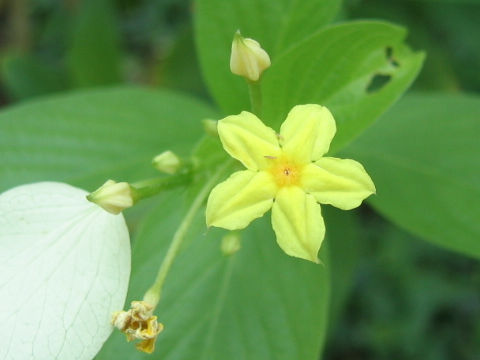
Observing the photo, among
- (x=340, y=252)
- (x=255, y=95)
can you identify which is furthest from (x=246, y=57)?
(x=340, y=252)

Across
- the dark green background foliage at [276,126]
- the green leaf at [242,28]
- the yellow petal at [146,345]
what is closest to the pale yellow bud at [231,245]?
the dark green background foliage at [276,126]

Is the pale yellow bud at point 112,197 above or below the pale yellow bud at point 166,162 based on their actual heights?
below

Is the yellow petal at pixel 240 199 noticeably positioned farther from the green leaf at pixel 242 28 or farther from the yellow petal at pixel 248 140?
the green leaf at pixel 242 28

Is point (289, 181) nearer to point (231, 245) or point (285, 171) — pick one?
point (285, 171)

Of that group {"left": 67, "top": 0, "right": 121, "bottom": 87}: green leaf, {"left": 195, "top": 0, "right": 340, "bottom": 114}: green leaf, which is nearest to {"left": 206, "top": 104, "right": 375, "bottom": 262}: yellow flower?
{"left": 195, "top": 0, "right": 340, "bottom": 114}: green leaf

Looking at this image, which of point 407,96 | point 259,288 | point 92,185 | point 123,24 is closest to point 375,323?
point 407,96

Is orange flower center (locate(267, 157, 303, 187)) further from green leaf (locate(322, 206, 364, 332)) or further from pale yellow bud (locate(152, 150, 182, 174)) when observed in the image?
green leaf (locate(322, 206, 364, 332))
